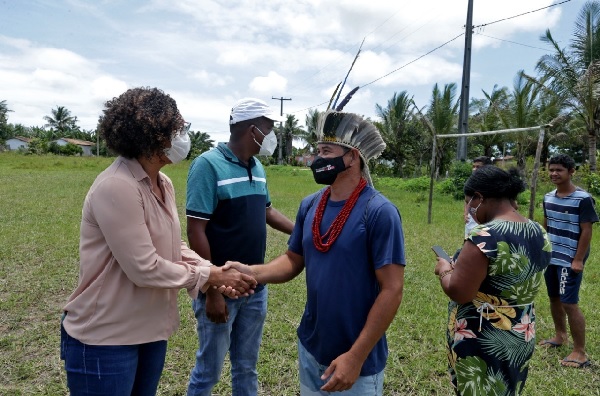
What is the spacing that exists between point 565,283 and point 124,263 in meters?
3.59

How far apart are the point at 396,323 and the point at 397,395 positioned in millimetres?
1334

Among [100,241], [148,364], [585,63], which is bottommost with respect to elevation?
[148,364]

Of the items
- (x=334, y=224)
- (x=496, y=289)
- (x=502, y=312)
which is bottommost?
(x=502, y=312)

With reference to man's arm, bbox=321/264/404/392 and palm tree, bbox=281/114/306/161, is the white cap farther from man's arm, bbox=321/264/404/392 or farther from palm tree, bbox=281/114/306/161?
palm tree, bbox=281/114/306/161

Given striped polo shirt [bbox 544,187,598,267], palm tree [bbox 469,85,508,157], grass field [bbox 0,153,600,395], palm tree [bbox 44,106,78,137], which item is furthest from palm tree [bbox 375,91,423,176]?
palm tree [bbox 44,106,78,137]

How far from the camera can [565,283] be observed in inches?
152

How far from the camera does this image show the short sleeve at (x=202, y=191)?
244cm

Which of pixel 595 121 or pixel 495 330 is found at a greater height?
pixel 595 121

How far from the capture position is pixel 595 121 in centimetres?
1550

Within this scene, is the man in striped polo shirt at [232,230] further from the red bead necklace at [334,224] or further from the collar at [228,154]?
the red bead necklace at [334,224]

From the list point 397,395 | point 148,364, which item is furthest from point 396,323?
point 148,364

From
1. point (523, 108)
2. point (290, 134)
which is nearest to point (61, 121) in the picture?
point (290, 134)

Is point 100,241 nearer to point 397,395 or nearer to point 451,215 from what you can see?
point 397,395

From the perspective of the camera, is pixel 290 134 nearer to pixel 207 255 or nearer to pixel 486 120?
pixel 486 120
